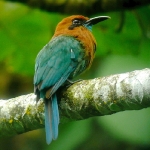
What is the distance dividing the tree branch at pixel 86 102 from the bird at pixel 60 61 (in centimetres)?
9

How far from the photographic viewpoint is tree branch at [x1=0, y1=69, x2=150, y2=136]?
4.05m

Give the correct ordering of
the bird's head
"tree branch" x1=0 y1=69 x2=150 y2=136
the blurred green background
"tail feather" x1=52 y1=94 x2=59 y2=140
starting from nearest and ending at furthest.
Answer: "tree branch" x1=0 y1=69 x2=150 y2=136
"tail feather" x1=52 y1=94 x2=59 y2=140
the bird's head
the blurred green background

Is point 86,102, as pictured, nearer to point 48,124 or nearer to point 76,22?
point 48,124

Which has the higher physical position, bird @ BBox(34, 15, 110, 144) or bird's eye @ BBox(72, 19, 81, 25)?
bird's eye @ BBox(72, 19, 81, 25)

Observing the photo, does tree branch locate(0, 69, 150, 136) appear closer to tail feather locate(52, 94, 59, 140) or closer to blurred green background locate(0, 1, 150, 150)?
tail feather locate(52, 94, 59, 140)

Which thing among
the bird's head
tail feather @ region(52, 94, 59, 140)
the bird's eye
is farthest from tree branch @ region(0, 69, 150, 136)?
the bird's eye

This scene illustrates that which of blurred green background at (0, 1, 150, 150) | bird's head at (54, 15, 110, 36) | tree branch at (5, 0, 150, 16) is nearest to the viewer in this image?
bird's head at (54, 15, 110, 36)

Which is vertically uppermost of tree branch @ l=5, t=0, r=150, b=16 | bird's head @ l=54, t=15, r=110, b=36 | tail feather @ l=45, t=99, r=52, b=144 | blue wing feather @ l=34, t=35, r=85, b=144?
tree branch @ l=5, t=0, r=150, b=16

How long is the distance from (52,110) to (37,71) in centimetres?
50

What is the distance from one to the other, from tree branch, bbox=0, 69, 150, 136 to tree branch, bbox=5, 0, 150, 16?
1.54 meters

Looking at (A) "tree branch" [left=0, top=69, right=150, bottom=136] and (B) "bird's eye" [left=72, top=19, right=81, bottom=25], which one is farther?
(B) "bird's eye" [left=72, top=19, right=81, bottom=25]

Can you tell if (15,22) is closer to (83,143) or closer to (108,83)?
(83,143)

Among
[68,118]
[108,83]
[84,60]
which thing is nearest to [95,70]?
[84,60]

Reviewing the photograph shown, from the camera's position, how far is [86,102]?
435cm
